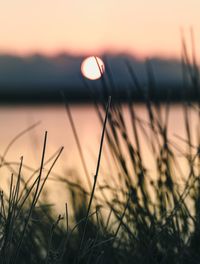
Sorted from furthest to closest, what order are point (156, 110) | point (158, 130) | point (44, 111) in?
point (44, 111), point (156, 110), point (158, 130)

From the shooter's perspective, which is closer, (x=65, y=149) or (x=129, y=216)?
(x=129, y=216)

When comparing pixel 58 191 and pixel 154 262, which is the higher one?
pixel 154 262

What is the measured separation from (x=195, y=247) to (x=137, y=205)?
0.15 meters

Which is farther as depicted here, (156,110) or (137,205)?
(156,110)

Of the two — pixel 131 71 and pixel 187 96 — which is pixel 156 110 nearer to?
pixel 187 96

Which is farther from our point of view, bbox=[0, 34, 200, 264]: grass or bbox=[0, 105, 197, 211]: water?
bbox=[0, 105, 197, 211]: water

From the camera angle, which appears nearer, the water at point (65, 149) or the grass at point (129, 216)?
the grass at point (129, 216)

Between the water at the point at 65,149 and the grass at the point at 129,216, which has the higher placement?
the grass at the point at 129,216

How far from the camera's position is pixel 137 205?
142 centimetres

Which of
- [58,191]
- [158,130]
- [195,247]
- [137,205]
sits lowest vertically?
[58,191]

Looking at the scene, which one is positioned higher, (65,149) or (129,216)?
(129,216)

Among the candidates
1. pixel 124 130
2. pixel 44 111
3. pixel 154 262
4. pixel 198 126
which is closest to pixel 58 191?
pixel 198 126

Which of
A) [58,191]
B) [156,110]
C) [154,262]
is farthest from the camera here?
[58,191]

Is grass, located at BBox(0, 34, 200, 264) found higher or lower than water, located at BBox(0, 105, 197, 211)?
higher
